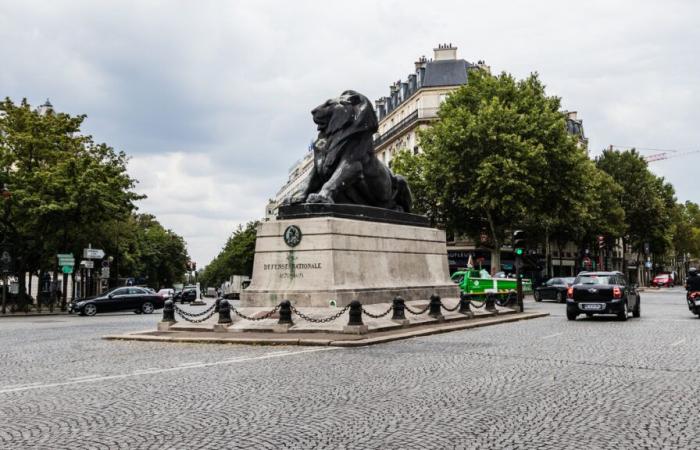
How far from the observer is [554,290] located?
1469 inches

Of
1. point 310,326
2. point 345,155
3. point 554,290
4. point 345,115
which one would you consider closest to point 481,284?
point 554,290

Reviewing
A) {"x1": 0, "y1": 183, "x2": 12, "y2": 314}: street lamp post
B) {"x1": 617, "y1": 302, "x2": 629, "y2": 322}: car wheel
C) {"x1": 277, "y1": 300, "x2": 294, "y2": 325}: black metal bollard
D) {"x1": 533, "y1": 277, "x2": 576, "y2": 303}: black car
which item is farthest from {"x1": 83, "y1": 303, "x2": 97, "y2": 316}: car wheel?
{"x1": 533, "y1": 277, "x2": 576, "y2": 303}: black car

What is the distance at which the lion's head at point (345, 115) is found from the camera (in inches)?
Answer: 732

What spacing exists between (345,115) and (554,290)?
22.9m

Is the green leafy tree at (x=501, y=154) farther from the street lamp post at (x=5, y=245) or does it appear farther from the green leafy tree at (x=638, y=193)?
the green leafy tree at (x=638, y=193)

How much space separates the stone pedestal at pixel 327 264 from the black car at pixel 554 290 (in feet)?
65.6

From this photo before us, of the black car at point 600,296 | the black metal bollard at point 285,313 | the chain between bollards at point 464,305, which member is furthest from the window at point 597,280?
the black metal bollard at point 285,313

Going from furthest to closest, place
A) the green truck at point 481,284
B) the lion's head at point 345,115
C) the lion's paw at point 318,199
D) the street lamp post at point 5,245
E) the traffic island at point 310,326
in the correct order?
1. the street lamp post at point 5,245
2. the green truck at point 481,284
3. the lion's head at point 345,115
4. the lion's paw at point 318,199
5. the traffic island at point 310,326

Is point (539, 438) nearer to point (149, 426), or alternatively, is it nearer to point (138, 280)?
point (149, 426)

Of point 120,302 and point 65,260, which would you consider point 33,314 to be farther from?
point 120,302

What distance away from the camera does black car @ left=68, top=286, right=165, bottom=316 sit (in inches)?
1230

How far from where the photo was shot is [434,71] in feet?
203

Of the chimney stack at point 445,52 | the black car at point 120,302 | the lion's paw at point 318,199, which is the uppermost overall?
the chimney stack at point 445,52

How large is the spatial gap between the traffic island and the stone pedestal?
0.45 metres
